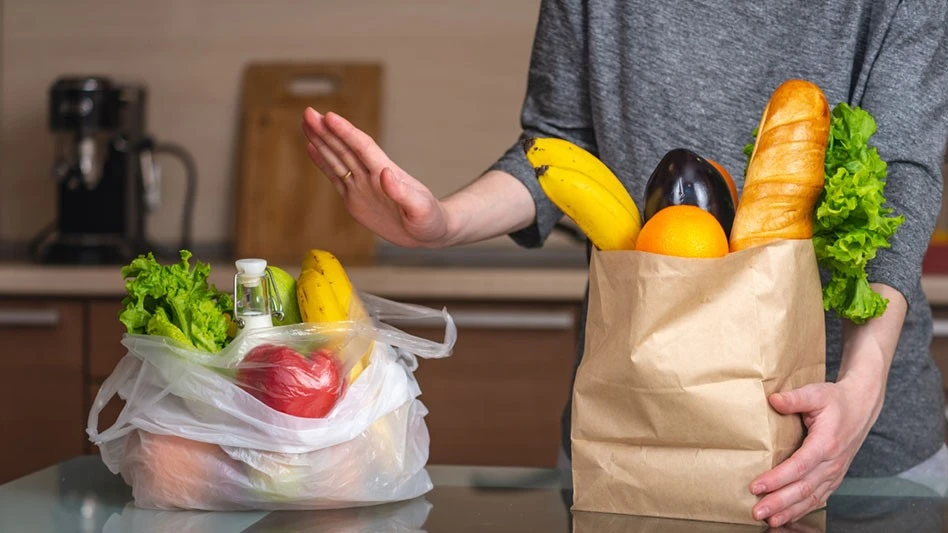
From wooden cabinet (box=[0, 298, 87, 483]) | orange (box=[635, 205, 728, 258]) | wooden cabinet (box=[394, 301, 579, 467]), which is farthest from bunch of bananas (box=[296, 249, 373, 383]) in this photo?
wooden cabinet (box=[0, 298, 87, 483])

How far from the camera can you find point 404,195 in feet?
2.65

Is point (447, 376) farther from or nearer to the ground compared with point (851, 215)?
nearer to the ground

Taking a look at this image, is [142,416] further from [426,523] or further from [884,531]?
[884,531]

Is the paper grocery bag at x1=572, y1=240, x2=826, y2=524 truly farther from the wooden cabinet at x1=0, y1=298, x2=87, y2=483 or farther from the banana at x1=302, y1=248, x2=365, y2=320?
the wooden cabinet at x1=0, y1=298, x2=87, y2=483

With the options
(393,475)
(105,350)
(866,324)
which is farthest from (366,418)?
(105,350)

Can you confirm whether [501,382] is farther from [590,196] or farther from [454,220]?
[590,196]

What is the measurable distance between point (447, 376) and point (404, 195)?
1138 millimetres

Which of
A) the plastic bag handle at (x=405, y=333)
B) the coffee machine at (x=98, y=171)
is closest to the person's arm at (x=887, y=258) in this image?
the plastic bag handle at (x=405, y=333)

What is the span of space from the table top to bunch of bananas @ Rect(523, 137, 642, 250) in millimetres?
186

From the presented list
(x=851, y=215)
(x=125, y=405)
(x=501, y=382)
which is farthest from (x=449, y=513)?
(x=501, y=382)

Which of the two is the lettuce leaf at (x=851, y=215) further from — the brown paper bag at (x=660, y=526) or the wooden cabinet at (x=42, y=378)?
the wooden cabinet at (x=42, y=378)

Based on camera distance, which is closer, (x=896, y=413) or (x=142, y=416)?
(x=142, y=416)

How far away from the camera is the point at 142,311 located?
75cm

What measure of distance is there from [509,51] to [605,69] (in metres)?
1.28
